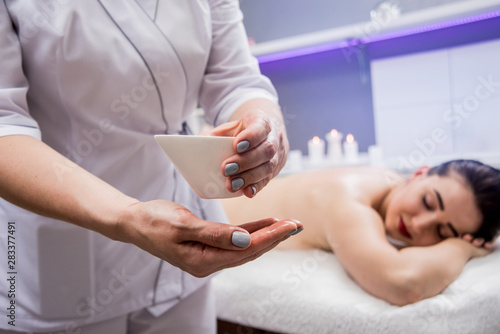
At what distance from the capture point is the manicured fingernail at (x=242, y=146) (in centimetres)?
51

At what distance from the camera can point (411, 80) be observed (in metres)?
2.25

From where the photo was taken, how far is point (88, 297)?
732 mm

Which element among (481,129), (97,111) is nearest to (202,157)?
(97,111)

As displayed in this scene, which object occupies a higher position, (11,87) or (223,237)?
(11,87)

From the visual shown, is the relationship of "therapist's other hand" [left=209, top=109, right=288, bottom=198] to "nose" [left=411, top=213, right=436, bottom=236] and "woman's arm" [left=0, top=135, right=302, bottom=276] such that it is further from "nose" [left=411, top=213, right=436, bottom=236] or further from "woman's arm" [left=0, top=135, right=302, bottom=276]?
"nose" [left=411, top=213, right=436, bottom=236]

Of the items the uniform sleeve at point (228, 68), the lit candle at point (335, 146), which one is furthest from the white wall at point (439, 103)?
the uniform sleeve at point (228, 68)

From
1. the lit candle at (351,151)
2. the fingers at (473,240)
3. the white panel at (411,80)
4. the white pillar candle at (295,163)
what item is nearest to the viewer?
the fingers at (473,240)

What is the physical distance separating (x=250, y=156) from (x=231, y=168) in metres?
0.03

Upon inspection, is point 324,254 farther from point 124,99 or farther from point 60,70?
point 60,70

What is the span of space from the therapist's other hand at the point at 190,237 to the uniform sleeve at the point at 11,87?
236 mm

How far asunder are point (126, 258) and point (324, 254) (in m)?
0.86

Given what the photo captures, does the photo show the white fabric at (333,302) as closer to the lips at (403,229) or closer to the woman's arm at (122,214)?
the lips at (403,229)

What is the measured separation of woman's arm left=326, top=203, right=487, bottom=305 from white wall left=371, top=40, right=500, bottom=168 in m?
1.00

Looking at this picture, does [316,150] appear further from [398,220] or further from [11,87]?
[11,87]
